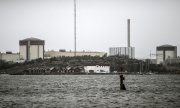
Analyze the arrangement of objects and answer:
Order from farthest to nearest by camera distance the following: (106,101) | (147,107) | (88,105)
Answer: (106,101), (88,105), (147,107)

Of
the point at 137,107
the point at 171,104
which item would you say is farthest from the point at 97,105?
→ the point at 171,104

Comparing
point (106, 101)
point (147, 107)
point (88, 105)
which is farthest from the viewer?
point (106, 101)

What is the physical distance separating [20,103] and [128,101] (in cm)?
1347

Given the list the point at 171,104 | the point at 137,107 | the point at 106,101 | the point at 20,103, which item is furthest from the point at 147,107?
the point at 20,103

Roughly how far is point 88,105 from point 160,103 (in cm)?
873

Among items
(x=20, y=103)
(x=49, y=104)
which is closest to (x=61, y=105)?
(x=49, y=104)

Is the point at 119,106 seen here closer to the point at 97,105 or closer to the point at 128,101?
the point at 97,105

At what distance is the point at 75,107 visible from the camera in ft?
184

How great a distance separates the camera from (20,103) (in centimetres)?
6175

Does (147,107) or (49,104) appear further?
(49,104)

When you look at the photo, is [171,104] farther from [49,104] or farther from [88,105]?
[49,104]

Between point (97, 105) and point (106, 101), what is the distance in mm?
5570

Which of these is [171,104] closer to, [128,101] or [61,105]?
[128,101]

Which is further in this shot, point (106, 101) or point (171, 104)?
point (106, 101)
